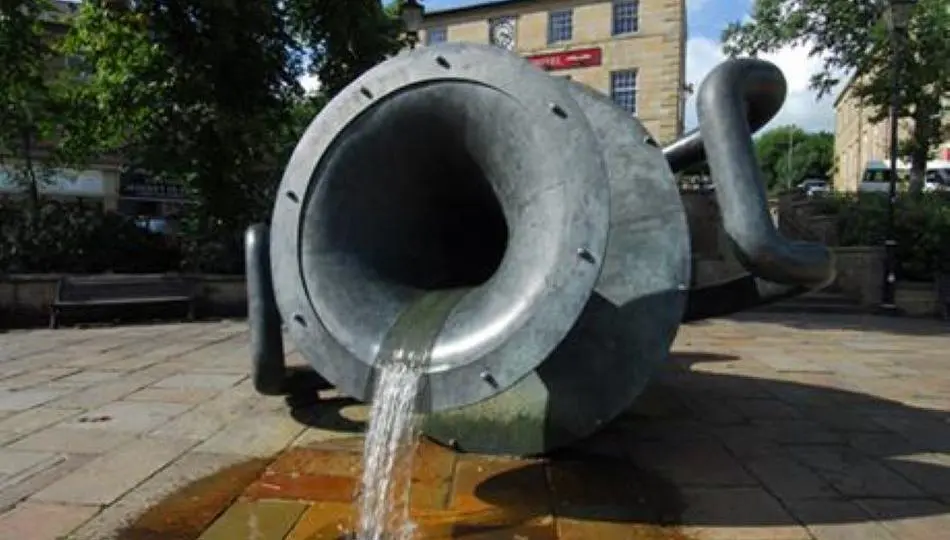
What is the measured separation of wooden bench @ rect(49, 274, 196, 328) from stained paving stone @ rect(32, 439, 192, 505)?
21.7 ft

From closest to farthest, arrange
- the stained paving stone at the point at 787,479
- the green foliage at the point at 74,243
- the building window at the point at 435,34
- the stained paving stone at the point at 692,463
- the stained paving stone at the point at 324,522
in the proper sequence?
the stained paving stone at the point at 324,522 → the stained paving stone at the point at 787,479 → the stained paving stone at the point at 692,463 → the green foliage at the point at 74,243 → the building window at the point at 435,34

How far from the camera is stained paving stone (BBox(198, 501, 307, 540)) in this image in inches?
139

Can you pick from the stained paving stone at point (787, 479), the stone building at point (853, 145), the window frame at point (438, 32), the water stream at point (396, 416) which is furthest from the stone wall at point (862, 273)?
the window frame at point (438, 32)

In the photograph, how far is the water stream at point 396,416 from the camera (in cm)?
348

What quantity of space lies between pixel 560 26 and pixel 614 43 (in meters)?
3.47

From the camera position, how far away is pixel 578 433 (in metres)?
4.43

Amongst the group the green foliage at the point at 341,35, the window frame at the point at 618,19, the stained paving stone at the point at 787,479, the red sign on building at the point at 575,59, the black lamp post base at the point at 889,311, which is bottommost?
the stained paving stone at the point at 787,479

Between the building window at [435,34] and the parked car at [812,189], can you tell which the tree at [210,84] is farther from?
the building window at [435,34]

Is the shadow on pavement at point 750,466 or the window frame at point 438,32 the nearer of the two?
the shadow on pavement at point 750,466

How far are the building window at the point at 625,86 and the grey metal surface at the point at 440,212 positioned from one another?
1507 inches

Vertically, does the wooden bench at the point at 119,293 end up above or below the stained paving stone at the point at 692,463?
above

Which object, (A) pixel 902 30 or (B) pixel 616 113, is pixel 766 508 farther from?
(A) pixel 902 30

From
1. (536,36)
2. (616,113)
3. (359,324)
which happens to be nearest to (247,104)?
(616,113)

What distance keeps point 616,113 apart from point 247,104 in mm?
9088
